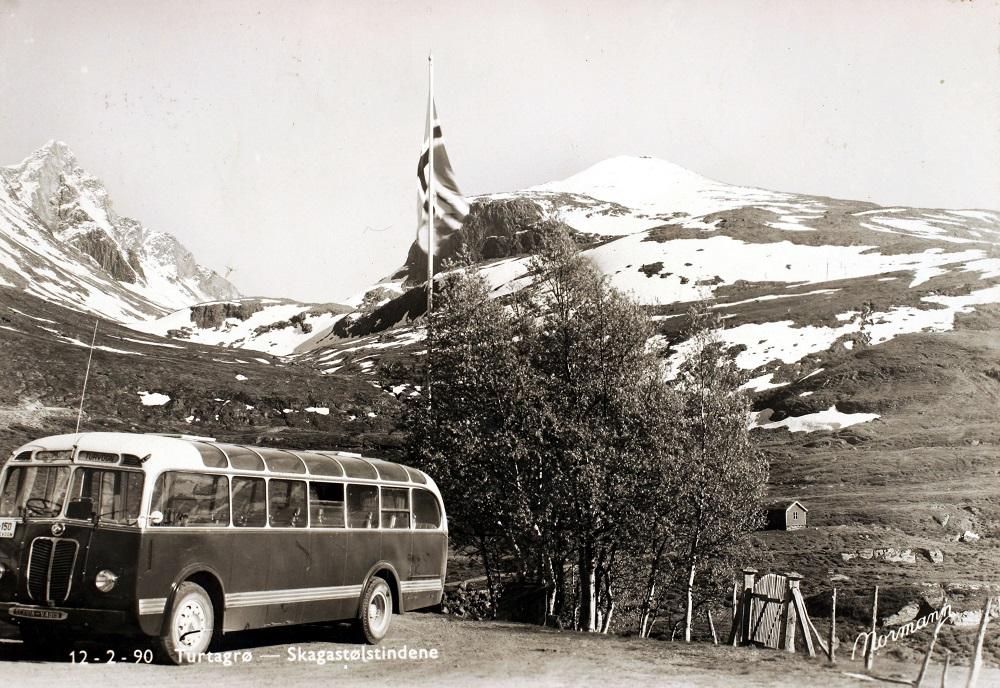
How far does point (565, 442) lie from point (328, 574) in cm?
1349

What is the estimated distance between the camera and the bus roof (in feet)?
48.3

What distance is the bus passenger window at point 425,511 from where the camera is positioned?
2119 centimetres

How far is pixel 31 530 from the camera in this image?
1435 cm

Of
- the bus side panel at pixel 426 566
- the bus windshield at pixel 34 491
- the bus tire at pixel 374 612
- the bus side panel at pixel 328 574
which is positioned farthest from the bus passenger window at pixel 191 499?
the bus side panel at pixel 426 566

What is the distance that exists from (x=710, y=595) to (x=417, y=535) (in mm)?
22362

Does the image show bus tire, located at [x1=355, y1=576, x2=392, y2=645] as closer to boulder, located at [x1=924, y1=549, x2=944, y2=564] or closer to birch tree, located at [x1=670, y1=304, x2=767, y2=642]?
birch tree, located at [x1=670, y1=304, x2=767, y2=642]

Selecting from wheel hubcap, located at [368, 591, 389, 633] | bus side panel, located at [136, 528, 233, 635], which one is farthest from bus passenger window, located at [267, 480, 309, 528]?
wheel hubcap, located at [368, 591, 389, 633]

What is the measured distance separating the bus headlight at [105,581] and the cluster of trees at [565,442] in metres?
17.2

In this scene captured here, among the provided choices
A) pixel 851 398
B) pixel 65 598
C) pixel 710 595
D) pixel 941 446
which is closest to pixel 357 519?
pixel 65 598

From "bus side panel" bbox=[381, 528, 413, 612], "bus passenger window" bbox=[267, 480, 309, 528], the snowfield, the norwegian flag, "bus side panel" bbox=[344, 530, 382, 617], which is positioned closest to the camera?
"bus passenger window" bbox=[267, 480, 309, 528]

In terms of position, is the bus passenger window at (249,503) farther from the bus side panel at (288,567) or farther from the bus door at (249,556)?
the bus side panel at (288,567)

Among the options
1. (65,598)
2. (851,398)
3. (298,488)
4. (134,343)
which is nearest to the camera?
(65,598)

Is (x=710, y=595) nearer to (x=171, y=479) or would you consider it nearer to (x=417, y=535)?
(x=417, y=535)

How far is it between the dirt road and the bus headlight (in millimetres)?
1229
